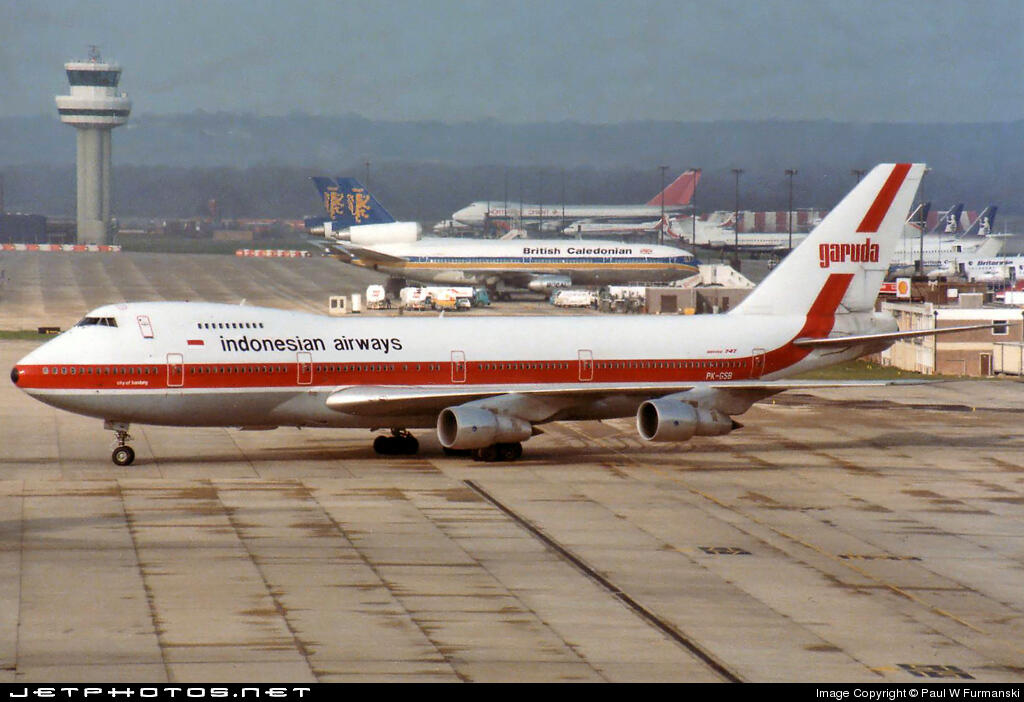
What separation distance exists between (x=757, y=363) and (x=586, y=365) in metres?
5.79

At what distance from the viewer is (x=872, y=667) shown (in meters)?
22.2

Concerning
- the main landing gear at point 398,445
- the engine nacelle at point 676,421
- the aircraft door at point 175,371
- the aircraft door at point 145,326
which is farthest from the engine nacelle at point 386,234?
the aircraft door at point 175,371

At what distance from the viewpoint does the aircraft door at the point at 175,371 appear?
39438 mm

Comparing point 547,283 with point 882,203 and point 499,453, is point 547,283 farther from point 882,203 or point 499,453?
point 499,453

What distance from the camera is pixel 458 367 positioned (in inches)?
1679

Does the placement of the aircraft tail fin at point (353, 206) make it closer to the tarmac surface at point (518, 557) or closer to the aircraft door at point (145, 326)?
the tarmac surface at point (518, 557)

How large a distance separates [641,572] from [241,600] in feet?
26.2

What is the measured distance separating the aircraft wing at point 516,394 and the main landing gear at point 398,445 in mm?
2587

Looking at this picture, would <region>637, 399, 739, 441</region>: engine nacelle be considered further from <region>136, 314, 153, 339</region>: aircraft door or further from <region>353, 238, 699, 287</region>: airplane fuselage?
<region>353, 238, 699, 287</region>: airplane fuselage

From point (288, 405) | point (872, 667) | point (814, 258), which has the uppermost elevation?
point (814, 258)

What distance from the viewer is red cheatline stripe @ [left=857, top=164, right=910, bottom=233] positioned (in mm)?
46844

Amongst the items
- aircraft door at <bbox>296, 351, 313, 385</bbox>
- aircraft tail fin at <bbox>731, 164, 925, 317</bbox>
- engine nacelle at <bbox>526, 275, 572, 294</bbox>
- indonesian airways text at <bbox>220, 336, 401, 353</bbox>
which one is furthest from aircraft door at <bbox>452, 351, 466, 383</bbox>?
engine nacelle at <bbox>526, 275, 572, 294</bbox>
